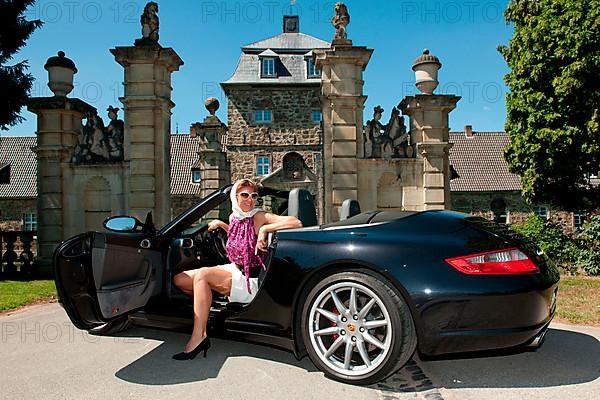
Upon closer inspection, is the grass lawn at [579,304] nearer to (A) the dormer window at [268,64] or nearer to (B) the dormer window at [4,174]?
(A) the dormer window at [268,64]

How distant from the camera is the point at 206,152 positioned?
1060 cm

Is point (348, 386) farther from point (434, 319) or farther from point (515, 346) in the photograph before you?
point (515, 346)

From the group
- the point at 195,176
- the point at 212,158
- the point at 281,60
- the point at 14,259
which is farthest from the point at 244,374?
the point at 281,60

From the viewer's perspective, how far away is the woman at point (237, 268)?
3.31 m

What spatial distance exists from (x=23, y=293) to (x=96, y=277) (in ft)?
14.3

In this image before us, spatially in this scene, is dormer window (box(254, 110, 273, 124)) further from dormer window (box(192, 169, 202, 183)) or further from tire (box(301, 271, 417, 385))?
tire (box(301, 271, 417, 385))

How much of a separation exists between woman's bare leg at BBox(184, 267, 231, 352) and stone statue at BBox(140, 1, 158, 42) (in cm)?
641

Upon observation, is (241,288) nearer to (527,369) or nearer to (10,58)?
(527,369)

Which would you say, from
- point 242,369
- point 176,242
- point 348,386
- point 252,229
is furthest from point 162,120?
point 348,386

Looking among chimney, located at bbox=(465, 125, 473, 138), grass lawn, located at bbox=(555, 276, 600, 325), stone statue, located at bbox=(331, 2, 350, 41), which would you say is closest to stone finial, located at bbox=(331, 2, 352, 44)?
stone statue, located at bbox=(331, 2, 350, 41)

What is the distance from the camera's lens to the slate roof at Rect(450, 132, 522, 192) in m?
29.3

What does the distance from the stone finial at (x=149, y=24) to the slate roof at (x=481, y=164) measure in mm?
24343

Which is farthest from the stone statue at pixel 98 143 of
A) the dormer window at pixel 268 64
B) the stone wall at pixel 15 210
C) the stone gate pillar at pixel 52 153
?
the dormer window at pixel 268 64

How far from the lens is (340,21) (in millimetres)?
8195
